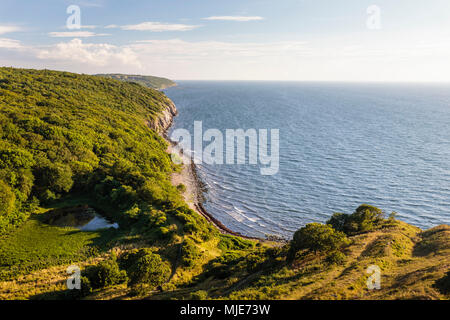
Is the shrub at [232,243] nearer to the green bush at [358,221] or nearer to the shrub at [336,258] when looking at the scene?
the green bush at [358,221]

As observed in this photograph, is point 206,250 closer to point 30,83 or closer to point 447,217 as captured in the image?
point 447,217

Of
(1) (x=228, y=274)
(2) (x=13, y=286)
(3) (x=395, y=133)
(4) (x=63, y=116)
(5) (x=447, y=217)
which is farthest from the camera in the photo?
(3) (x=395, y=133)

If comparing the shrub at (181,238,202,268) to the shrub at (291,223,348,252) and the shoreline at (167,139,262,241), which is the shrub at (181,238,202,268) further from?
the shoreline at (167,139,262,241)

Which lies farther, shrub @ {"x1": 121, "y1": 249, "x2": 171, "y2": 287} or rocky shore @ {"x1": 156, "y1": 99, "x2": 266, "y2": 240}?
rocky shore @ {"x1": 156, "y1": 99, "x2": 266, "y2": 240}

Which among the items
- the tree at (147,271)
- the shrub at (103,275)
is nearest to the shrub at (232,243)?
the tree at (147,271)

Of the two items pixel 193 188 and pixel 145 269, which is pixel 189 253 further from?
pixel 193 188

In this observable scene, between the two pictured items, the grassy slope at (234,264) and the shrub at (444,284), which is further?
the grassy slope at (234,264)

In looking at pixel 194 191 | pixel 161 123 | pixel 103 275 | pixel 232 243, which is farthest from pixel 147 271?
pixel 161 123

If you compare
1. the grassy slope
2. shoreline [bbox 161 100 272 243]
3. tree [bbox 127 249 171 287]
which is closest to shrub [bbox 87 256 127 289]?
the grassy slope

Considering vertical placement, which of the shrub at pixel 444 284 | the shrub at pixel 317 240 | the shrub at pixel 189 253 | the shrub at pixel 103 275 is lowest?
the shrub at pixel 189 253
